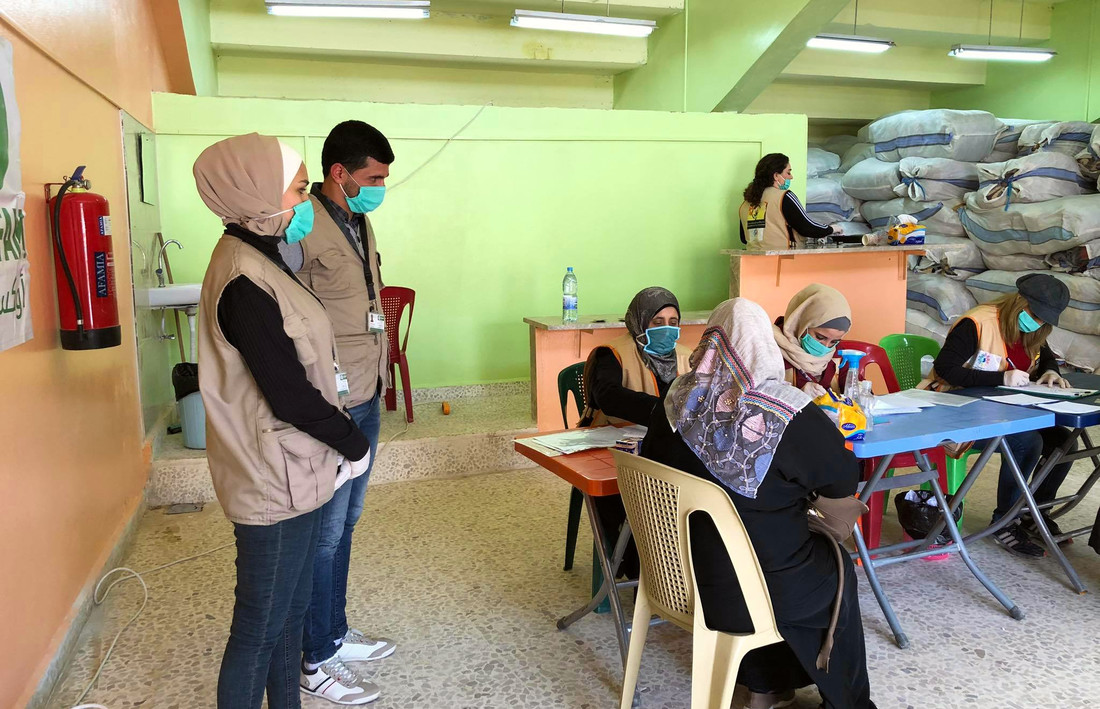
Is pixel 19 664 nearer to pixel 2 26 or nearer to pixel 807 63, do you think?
pixel 2 26

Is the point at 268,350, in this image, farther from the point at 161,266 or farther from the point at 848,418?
the point at 161,266

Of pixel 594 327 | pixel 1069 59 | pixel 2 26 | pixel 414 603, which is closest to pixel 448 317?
pixel 594 327

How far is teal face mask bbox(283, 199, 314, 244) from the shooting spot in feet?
5.71

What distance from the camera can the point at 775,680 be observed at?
207 cm

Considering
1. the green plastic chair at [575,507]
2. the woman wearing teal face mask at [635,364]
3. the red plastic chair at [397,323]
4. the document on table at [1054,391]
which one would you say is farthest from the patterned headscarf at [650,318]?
the red plastic chair at [397,323]

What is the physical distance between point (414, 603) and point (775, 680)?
138cm

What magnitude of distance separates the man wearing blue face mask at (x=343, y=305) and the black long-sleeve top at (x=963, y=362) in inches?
93.7

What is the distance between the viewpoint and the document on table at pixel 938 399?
292 cm

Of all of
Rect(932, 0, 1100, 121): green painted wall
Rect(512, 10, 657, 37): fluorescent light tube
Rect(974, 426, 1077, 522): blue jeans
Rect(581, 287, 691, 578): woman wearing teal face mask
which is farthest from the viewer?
Rect(932, 0, 1100, 121): green painted wall

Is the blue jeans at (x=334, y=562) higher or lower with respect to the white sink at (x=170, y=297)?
lower

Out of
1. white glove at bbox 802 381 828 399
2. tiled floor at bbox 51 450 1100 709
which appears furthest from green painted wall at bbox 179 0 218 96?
white glove at bbox 802 381 828 399

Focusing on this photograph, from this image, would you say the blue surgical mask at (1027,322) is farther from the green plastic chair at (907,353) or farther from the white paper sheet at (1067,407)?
the green plastic chair at (907,353)

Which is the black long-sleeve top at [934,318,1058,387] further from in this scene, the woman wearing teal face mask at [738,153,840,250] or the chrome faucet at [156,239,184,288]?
the chrome faucet at [156,239,184,288]

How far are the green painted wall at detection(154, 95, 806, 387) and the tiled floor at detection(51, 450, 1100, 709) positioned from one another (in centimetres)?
231
